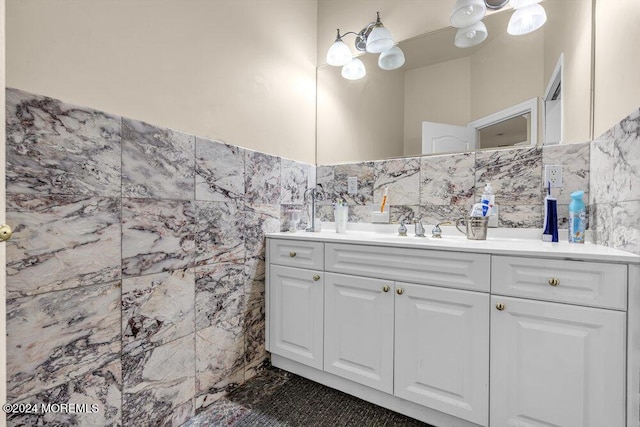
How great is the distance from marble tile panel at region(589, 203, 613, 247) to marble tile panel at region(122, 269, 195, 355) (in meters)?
1.75

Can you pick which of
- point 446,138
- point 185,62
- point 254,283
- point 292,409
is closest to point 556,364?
point 292,409

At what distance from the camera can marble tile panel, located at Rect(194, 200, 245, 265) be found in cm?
146

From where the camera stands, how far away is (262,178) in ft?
5.87

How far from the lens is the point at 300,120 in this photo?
7.09 ft

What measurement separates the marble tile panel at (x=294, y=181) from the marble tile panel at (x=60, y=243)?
98cm

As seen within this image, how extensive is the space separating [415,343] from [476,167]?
1.03m

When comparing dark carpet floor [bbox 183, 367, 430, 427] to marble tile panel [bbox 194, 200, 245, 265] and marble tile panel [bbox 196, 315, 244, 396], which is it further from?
marble tile panel [bbox 194, 200, 245, 265]

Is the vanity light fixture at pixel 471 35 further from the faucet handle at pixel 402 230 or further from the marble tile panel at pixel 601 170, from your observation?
the faucet handle at pixel 402 230

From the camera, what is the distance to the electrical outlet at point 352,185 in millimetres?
2125

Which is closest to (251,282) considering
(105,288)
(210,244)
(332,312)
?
(210,244)

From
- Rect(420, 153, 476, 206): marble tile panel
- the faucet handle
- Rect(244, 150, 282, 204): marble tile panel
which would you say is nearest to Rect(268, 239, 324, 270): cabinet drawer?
Rect(244, 150, 282, 204): marble tile panel

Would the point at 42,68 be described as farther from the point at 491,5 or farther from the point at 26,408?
the point at 491,5

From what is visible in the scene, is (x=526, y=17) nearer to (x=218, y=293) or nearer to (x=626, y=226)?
(x=626, y=226)

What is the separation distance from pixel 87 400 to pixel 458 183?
194 cm
